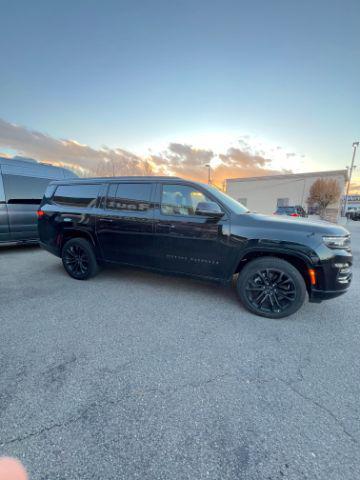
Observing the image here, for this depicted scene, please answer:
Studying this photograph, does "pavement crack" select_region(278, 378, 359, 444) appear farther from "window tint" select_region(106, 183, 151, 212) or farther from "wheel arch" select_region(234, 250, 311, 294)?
"window tint" select_region(106, 183, 151, 212)

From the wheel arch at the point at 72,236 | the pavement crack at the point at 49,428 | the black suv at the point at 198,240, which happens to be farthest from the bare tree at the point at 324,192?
the pavement crack at the point at 49,428

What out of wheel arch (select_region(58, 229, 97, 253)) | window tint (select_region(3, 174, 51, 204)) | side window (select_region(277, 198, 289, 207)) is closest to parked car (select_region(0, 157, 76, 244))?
window tint (select_region(3, 174, 51, 204))

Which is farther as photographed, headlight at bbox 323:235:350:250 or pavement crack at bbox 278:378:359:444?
headlight at bbox 323:235:350:250

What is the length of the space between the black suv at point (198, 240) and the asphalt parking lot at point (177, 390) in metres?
0.53

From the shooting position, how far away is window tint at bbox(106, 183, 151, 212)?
11.6 feet

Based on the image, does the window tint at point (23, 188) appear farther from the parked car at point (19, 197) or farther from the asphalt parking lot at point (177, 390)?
the asphalt parking lot at point (177, 390)

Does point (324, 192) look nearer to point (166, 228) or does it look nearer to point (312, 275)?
point (312, 275)

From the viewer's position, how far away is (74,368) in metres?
1.99

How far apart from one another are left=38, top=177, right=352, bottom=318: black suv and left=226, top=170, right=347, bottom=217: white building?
27.3 meters

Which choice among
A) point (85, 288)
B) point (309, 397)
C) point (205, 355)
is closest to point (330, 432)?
point (309, 397)

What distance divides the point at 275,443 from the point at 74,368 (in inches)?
68.5

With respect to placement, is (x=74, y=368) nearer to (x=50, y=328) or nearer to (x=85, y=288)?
(x=50, y=328)

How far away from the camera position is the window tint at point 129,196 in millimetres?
3523

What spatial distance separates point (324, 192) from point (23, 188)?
31221 millimetres
